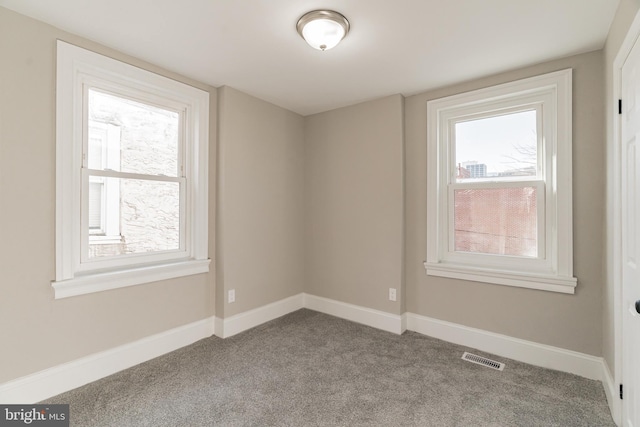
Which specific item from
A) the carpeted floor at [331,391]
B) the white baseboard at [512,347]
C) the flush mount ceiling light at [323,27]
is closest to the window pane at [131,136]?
the flush mount ceiling light at [323,27]

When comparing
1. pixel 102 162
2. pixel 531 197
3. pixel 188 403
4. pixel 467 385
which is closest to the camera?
pixel 188 403

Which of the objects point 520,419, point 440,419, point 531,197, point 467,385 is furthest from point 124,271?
point 531,197

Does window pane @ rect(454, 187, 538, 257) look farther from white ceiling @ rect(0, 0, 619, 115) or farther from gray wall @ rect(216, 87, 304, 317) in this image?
gray wall @ rect(216, 87, 304, 317)

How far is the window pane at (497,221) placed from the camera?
2607mm

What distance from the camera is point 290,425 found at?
180 cm

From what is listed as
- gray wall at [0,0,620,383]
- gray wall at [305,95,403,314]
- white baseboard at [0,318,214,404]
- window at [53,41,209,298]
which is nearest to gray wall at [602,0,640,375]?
gray wall at [0,0,620,383]

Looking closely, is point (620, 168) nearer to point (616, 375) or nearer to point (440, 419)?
point (616, 375)

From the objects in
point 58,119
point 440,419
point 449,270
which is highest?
point 58,119

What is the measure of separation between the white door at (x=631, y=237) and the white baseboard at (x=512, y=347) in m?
0.65

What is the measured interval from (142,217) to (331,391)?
6.63 ft

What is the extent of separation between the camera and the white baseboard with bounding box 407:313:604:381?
230 centimetres

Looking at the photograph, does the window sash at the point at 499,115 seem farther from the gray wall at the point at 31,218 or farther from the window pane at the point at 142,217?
the gray wall at the point at 31,218

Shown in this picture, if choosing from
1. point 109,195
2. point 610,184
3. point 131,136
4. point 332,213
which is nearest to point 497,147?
point 610,184

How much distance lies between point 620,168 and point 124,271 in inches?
132
